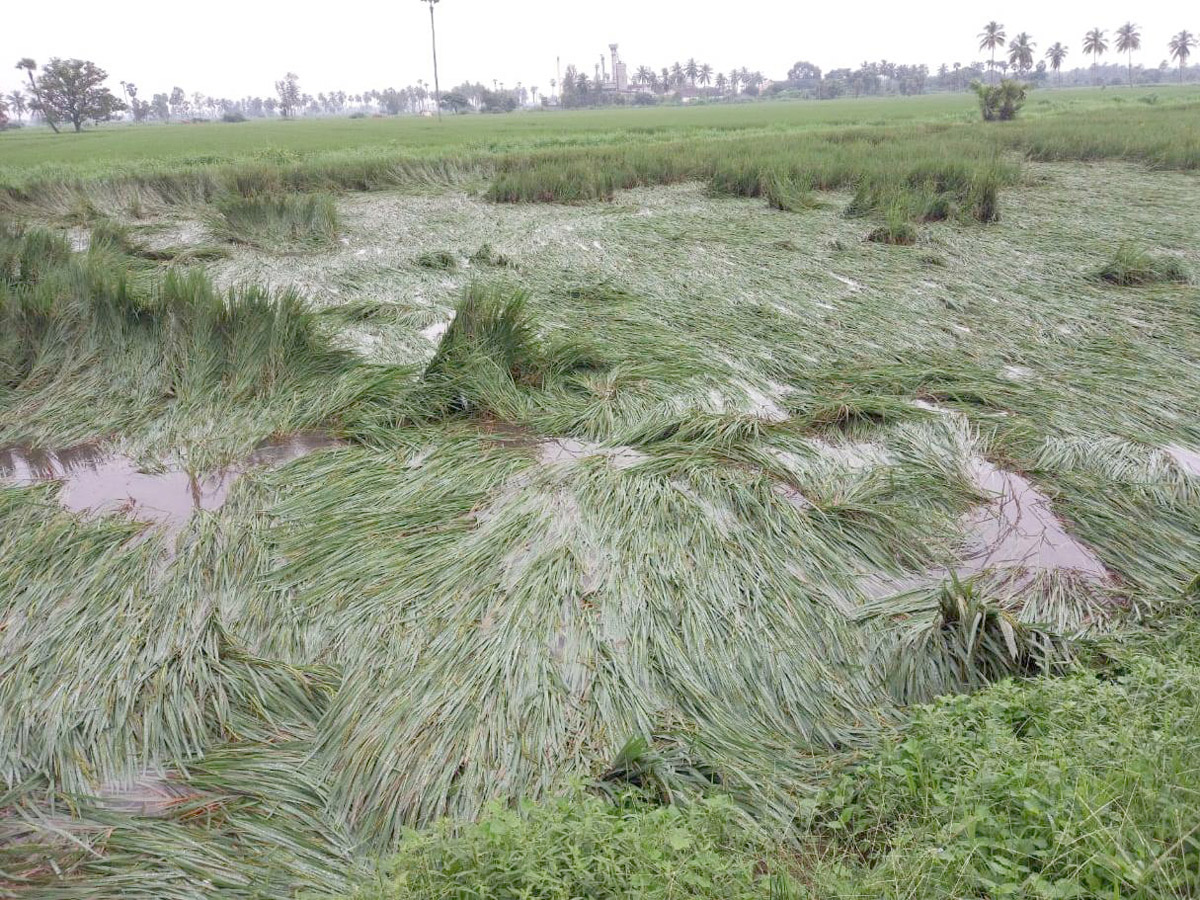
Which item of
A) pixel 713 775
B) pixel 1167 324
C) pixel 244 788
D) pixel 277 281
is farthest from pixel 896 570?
pixel 277 281

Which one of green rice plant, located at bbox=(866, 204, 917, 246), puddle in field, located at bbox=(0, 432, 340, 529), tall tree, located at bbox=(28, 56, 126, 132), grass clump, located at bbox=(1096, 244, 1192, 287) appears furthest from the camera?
tall tree, located at bbox=(28, 56, 126, 132)

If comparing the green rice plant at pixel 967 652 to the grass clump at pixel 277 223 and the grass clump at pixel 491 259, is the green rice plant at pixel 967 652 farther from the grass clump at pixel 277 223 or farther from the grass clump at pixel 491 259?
the grass clump at pixel 277 223

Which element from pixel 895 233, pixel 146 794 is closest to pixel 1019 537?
pixel 146 794

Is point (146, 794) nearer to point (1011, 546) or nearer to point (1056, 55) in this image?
point (1011, 546)

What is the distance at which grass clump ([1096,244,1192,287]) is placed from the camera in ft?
20.0

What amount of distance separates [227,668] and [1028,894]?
216 centimetres

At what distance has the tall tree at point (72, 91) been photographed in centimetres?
4000

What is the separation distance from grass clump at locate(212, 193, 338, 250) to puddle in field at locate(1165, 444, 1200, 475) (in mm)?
8296

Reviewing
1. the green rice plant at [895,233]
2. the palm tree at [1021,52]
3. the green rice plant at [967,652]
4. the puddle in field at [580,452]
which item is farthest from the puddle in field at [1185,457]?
the palm tree at [1021,52]

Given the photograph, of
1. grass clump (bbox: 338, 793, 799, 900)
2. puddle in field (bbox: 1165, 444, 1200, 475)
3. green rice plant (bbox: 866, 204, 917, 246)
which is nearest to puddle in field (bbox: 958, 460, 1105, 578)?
puddle in field (bbox: 1165, 444, 1200, 475)

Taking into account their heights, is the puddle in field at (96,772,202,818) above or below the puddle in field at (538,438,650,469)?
below

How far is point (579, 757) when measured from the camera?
6.39 ft

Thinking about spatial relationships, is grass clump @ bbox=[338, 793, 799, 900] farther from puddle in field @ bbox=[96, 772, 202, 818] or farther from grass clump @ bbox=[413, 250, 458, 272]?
grass clump @ bbox=[413, 250, 458, 272]

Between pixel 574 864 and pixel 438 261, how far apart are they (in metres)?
6.95
